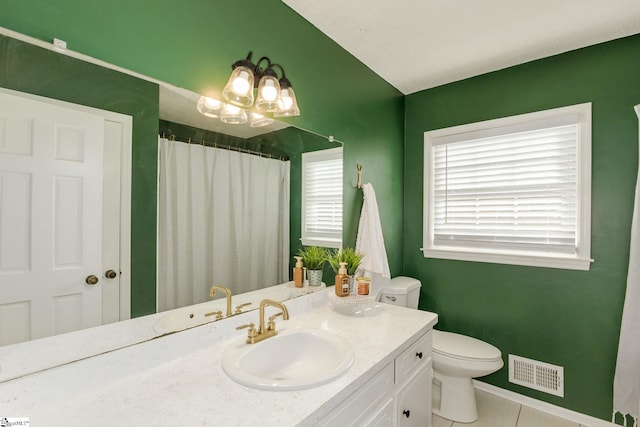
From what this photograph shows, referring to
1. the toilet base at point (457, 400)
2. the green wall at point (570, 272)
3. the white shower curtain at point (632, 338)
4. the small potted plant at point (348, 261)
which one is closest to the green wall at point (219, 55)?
the small potted plant at point (348, 261)

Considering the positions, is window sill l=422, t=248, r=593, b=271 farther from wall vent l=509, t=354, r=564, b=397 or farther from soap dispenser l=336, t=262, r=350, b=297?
soap dispenser l=336, t=262, r=350, b=297

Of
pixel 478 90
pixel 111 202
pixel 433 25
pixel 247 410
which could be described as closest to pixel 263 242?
pixel 111 202

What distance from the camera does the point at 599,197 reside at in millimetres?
1860

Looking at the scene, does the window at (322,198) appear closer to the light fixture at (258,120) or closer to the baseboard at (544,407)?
the light fixture at (258,120)

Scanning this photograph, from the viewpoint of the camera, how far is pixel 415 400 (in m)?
1.44

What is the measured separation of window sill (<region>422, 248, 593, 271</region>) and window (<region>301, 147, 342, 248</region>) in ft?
3.16

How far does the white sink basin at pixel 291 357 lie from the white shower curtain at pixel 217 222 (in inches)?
10.9

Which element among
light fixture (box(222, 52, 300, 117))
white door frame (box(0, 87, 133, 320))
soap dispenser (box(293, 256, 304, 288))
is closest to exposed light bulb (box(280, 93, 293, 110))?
light fixture (box(222, 52, 300, 117))

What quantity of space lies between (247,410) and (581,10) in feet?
7.67

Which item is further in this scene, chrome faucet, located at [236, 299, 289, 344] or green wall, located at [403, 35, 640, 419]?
green wall, located at [403, 35, 640, 419]

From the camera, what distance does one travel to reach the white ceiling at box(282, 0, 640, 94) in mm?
1576

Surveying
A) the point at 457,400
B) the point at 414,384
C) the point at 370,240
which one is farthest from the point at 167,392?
the point at 457,400

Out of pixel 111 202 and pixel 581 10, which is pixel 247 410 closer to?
pixel 111 202

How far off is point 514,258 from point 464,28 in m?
1.51
